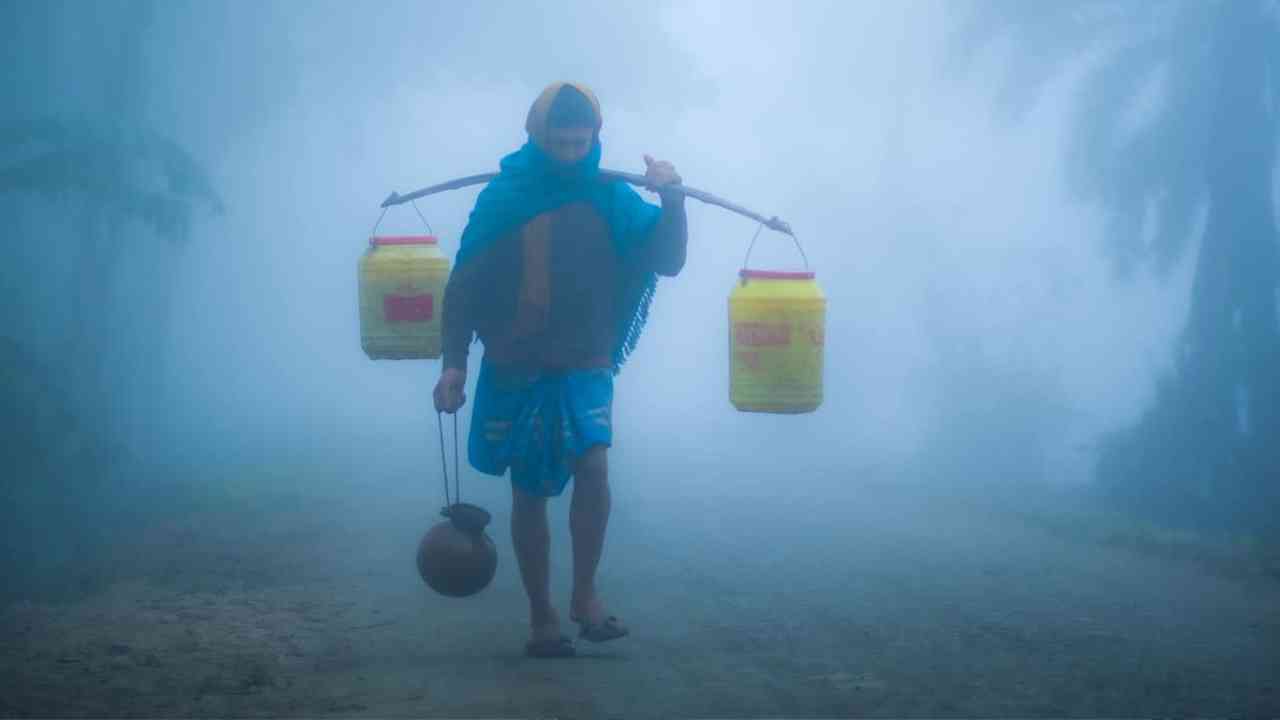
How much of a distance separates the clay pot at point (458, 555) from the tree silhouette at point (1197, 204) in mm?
4562

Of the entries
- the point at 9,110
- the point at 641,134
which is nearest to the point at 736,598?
the point at 9,110

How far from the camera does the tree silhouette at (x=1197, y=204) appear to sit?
26.2 ft

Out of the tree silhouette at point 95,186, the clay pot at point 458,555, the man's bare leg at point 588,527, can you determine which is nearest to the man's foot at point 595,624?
the man's bare leg at point 588,527

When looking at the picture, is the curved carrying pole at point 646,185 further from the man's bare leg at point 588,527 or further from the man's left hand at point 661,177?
the man's bare leg at point 588,527

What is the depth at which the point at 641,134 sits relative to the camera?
47.8ft

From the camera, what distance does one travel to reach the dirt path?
380 centimetres

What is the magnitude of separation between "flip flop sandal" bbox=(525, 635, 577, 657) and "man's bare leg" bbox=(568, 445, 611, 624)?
11 cm

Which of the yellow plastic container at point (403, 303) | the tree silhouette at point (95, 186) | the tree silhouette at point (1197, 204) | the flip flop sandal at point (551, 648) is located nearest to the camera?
the flip flop sandal at point (551, 648)

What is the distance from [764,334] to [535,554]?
3.49ft

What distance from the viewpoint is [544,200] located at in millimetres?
4434

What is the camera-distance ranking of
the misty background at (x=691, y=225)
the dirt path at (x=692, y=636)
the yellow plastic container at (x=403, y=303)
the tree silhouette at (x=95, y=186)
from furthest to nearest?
the tree silhouette at (x=95, y=186) < the misty background at (x=691, y=225) < the yellow plastic container at (x=403, y=303) < the dirt path at (x=692, y=636)

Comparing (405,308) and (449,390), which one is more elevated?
(405,308)

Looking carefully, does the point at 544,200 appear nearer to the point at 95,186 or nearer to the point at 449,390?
the point at 449,390

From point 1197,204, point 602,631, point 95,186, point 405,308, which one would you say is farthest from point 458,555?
point 95,186
